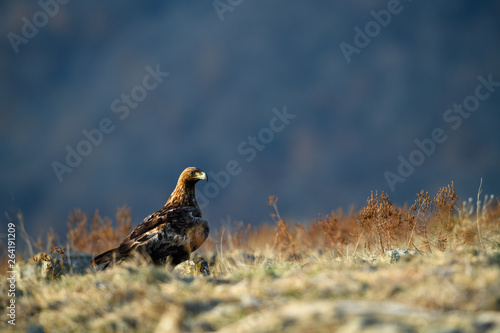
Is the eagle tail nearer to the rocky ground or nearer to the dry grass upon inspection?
the dry grass

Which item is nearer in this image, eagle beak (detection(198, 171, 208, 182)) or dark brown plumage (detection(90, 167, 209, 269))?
dark brown plumage (detection(90, 167, 209, 269))

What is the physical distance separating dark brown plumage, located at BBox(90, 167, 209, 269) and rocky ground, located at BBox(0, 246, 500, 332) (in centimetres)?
253

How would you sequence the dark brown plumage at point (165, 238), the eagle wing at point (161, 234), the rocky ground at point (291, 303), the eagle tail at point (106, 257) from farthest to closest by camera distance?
the eagle wing at point (161, 234)
the dark brown plumage at point (165, 238)
the eagle tail at point (106, 257)
the rocky ground at point (291, 303)

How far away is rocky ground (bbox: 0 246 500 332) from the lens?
3.71 m

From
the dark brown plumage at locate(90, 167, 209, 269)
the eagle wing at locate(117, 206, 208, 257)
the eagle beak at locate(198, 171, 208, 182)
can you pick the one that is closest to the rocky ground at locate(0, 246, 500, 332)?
the dark brown plumage at locate(90, 167, 209, 269)

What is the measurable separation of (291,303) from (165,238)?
14.9ft

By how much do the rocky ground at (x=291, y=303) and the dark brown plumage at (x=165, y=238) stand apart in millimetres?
2525

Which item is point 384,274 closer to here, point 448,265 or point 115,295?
point 448,265

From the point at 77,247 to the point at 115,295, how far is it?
10.3 meters

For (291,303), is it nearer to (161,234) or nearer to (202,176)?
(161,234)

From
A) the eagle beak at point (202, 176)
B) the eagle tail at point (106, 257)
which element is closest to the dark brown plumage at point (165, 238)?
the eagle tail at point (106, 257)

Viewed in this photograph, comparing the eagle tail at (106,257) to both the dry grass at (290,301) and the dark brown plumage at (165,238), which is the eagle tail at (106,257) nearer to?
the dark brown plumage at (165,238)

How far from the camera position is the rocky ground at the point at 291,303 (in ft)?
12.2

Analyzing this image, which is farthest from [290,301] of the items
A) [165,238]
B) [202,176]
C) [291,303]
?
[202,176]
